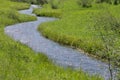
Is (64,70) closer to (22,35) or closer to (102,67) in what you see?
(102,67)

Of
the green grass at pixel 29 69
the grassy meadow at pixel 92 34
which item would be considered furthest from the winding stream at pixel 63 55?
the green grass at pixel 29 69

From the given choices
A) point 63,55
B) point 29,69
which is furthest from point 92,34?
point 29,69

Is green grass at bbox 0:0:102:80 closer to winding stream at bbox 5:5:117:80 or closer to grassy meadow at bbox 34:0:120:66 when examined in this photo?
winding stream at bbox 5:5:117:80

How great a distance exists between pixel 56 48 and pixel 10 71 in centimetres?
1428

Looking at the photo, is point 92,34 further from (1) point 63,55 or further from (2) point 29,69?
(2) point 29,69

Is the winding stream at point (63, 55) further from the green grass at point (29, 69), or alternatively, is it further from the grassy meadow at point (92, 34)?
the green grass at point (29, 69)

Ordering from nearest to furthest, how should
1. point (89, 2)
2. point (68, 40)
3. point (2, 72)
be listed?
point (2, 72)
point (68, 40)
point (89, 2)

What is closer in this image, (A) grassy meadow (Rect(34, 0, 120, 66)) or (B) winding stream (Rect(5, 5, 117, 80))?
(A) grassy meadow (Rect(34, 0, 120, 66))

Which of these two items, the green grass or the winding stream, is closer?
the green grass

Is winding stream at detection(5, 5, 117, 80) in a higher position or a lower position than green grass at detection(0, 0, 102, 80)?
lower

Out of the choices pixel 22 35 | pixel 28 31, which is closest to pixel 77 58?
pixel 22 35

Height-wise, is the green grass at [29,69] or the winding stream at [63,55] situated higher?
the green grass at [29,69]

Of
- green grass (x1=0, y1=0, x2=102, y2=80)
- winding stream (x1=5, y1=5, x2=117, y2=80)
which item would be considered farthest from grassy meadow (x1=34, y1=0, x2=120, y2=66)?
green grass (x1=0, y1=0, x2=102, y2=80)

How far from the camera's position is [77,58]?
26141 mm
